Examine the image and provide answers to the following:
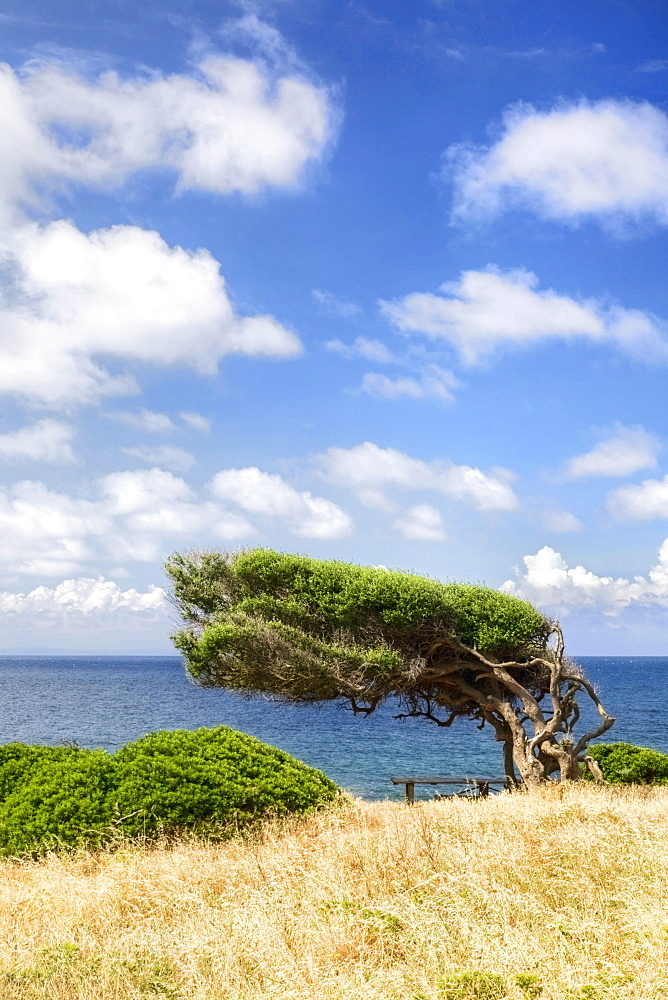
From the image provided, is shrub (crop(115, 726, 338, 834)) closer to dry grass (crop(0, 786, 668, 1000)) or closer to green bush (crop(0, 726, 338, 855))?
green bush (crop(0, 726, 338, 855))

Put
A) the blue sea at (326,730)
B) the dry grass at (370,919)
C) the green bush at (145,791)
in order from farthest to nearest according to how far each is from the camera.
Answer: the blue sea at (326,730)
the green bush at (145,791)
the dry grass at (370,919)

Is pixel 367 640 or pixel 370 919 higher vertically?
pixel 367 640

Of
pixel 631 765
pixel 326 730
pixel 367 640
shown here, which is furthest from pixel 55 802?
pixel 326 730

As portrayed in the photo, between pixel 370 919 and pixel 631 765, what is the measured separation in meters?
12.8

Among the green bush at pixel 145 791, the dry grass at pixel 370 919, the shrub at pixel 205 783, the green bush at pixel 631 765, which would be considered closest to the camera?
the dry grass at pixel 370 919

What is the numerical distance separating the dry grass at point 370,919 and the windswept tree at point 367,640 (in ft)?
18.7

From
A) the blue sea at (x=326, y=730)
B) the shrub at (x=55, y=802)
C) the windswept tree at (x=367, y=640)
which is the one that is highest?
the windswept tree at (x=367, y=640)

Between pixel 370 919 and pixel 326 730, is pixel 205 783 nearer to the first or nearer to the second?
pixel 370 919

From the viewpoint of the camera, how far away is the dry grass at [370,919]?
5180mm

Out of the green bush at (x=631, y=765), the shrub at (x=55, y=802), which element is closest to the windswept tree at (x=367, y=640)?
the green bush at (x=631, y=765)

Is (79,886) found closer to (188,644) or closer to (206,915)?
(206,915)

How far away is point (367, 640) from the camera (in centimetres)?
1551

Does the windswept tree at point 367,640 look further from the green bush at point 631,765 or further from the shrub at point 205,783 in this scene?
the shrub at point 205,783

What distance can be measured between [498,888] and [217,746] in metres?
6.82
